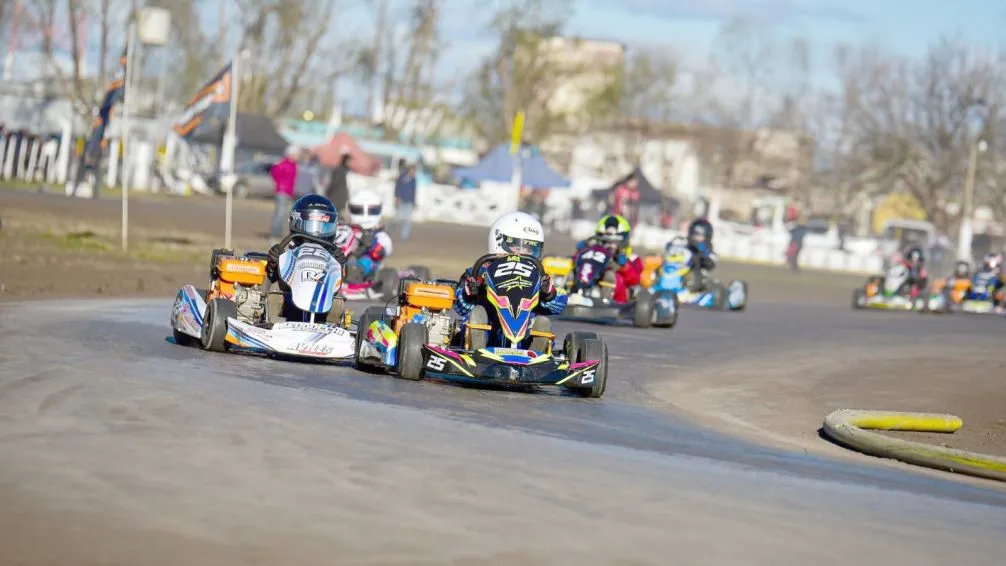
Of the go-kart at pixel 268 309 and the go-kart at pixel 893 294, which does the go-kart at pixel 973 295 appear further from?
the go-kart at pixel 268 309

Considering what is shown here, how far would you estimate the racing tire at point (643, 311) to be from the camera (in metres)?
18.3

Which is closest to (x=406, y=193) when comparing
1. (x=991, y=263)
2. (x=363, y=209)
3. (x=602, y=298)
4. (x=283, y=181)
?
(x=283, y=181)

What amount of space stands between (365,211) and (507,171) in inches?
1120

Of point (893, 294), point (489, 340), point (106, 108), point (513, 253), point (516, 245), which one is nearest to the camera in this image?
point (489, 340)

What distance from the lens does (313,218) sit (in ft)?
40.6

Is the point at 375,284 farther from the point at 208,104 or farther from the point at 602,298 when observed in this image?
the point at 208,104

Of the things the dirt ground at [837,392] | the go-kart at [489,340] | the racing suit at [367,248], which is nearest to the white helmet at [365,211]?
the racing suit at [367,248]

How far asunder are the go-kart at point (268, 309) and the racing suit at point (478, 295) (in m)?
0.86


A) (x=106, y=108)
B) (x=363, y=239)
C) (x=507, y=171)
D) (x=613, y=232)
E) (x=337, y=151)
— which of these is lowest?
(x=363, y=239)

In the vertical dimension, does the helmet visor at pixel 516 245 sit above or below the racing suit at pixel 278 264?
above

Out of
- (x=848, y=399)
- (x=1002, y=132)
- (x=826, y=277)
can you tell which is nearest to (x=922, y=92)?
(x=1002, y=132)

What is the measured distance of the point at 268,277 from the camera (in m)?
12.5

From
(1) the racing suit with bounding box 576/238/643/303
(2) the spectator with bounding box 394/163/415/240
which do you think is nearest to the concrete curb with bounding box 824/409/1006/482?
(1) the racing suit with bounding box 576/238/643/303

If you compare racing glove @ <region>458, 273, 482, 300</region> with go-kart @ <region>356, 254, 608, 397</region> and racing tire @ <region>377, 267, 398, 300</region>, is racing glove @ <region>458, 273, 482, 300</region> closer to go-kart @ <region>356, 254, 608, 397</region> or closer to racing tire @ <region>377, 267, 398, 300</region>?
go-kart @ <region>356, 254, 608, 397</region>
